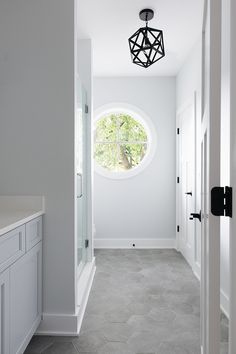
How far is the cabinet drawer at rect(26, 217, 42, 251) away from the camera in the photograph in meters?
1.75

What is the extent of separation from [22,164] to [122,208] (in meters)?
2.54

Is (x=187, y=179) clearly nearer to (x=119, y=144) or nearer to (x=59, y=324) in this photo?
(x=119, y=144)

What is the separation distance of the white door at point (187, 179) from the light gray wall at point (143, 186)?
0.29m

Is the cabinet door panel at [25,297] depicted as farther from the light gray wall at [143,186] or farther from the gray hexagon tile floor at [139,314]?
the light gray wall at [143,186]

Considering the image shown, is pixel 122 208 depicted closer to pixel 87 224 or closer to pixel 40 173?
pixel 87 224

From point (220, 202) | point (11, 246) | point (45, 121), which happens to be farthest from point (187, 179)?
point (220, 202)

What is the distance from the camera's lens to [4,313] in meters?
1.39

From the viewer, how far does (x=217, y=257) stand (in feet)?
3.06

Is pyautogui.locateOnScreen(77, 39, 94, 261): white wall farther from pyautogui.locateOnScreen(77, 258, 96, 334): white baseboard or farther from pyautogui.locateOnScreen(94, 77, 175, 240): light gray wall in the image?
pyautogui.locateOnScreen(94, 77, 175, 240): light gray wall

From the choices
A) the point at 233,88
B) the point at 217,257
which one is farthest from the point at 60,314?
the point at 233,88

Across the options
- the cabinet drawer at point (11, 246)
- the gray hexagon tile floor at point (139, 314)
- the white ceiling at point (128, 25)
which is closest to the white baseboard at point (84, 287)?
the gray hexagon tile floor at point (139, 314)

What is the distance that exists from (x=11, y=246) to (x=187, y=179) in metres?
2.76

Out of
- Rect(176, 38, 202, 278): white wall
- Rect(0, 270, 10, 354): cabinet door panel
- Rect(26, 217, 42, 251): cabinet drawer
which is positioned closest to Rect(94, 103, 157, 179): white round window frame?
Rect(176, 38, 202, 278): white wall

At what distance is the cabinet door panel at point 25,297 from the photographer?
1506 mm
